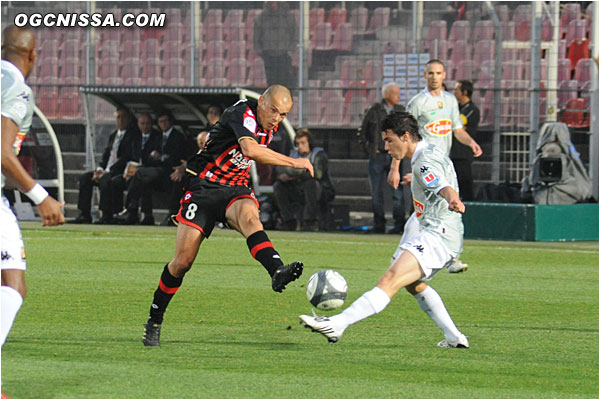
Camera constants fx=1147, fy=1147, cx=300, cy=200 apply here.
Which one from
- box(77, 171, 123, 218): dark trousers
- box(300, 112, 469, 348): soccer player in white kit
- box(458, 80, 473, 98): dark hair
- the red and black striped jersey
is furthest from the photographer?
box(77, 171, 123, 218): dark trousers

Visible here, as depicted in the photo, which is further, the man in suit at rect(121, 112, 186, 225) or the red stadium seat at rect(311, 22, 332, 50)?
the red stadium seat at rect(311, 22, 332, 50)

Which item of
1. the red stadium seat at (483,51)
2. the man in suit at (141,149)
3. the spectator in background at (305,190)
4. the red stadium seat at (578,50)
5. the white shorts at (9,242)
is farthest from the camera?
the red stadium seat at (578,50)

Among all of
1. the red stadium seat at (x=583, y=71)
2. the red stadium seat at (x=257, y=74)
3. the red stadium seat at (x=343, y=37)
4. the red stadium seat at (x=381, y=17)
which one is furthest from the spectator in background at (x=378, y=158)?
the red stadium seat at (x=257, y=74)

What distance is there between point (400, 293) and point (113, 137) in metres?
10.0

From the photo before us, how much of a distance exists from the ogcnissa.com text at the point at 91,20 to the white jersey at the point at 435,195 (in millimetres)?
14371

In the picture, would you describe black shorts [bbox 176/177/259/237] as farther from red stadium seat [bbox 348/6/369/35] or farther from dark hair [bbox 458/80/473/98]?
red stadium seat [bbox 348/6/369/35]

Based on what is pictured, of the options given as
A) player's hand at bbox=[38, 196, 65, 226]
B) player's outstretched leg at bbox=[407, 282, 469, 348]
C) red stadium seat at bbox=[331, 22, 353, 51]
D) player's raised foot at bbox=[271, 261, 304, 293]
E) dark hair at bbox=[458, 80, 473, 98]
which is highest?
red stadium seat at bbox=[331, 22, 353, 51]

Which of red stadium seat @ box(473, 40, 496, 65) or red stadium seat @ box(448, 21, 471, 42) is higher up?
red stadium seat @ box(448, 21, 471, 42)

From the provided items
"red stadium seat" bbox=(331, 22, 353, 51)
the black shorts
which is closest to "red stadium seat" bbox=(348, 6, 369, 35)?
"red stadium seat" bbox=(331, 22, 353, 51)

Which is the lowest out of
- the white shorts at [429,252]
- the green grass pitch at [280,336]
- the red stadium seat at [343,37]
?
the green grass pitch at [280,336]

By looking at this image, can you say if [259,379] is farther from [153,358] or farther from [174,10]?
[174,10]

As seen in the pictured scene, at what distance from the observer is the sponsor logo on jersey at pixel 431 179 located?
7.20 meters

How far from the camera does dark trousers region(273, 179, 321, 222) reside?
18.0 m

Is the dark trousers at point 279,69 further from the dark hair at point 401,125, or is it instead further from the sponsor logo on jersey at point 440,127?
the dark hair at point 401,125
